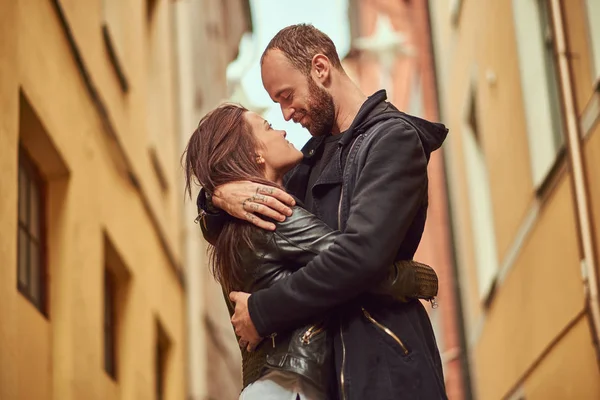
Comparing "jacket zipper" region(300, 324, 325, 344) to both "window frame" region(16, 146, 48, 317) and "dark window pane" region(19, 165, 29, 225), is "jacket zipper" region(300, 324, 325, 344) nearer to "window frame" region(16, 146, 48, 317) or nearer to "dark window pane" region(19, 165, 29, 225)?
"window frame" region(16, 146, 48, 317)

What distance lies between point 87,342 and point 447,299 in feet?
25.4

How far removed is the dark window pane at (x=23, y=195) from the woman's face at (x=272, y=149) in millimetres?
2785

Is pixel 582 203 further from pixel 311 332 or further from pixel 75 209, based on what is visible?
pixel 311 332

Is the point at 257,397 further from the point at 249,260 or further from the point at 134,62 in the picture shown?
the point at 134,62

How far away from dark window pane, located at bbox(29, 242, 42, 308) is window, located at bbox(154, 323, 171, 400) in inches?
165

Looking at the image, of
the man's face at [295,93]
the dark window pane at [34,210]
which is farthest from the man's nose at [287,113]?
the dark window pane at [34,210]

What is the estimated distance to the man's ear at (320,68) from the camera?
3.40 metres

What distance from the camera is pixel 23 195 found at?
6035 millimetres

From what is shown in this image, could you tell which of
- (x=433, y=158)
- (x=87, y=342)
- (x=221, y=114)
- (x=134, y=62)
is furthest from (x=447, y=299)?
(x=221, y=114)

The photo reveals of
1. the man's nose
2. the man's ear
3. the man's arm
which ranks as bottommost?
the man's arm

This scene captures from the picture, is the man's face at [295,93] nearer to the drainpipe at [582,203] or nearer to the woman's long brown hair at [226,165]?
the woman's long brown hair at [226,165]

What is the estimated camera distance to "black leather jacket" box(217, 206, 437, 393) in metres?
3.08

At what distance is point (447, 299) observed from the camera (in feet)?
45.1

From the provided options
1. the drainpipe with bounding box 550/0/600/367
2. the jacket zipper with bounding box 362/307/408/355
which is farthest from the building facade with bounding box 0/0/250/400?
the drainpipe with bounding box 550/0/600/367
